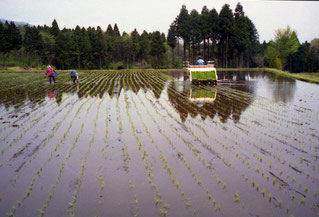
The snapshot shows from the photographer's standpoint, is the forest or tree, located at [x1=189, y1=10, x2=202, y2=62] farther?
tree, located at [x1=189, y1=10, x2=202, y2=62]

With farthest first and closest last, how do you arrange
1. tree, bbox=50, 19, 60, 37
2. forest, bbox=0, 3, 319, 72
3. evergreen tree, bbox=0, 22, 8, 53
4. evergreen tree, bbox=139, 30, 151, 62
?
evergreen tree, bbox=139, 30, 151, 62
tree, bbox=50, 19, 60, 37
evergreen tree, bbox=0, 22, 8, 53
forest, bbox=0, 3, 319, 72

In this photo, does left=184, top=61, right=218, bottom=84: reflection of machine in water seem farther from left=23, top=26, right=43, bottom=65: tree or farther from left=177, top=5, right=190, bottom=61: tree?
left=23, top=26, right=43, bottom=65: tree

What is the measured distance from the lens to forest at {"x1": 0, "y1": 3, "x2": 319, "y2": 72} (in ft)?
175

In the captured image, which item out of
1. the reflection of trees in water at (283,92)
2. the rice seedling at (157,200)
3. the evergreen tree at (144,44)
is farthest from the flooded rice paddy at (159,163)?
the evergreen tree at (144,44)

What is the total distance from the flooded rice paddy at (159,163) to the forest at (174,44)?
1716 inches

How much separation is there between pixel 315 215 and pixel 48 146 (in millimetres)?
6489

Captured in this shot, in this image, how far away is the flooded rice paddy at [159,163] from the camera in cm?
486

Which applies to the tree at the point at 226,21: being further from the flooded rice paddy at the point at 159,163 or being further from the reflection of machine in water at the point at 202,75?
the flooded rice paddy at the point at 159,163

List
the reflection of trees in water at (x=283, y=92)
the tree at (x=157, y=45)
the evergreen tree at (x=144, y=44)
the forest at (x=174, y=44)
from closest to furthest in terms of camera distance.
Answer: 1. the reflection of trees in water at (x=283, y=92)
2. the forest at (x=174, y=44)
3. the tree at (x=157, y=45)
4. the evergreen tree at (x=144, y=44)

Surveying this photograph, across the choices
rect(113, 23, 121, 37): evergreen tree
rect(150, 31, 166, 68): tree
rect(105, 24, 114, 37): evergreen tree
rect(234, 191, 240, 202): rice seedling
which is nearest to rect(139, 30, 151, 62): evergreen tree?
rect(105, 24, 114, 37): evergreen tree

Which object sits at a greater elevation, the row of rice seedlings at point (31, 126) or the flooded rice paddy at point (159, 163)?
the row of rice seedlings at point (31, 126)

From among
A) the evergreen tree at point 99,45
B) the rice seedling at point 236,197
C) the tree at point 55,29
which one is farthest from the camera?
the tree at point 55,29

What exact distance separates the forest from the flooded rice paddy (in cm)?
4359

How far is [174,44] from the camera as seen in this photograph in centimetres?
6150
